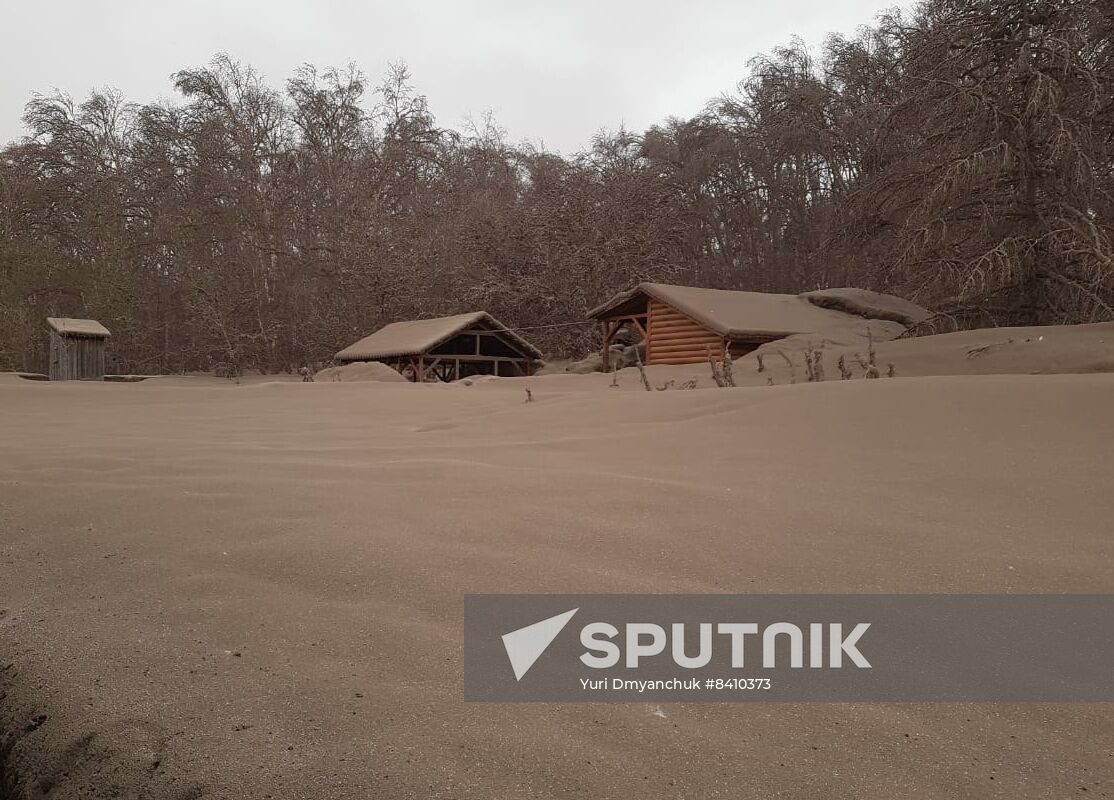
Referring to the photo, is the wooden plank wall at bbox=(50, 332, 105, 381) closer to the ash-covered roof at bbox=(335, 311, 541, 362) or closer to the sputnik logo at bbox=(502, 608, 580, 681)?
the ash-covered roof at bbox=(335, 311, 541, 362)

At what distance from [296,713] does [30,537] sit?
222 centimetres

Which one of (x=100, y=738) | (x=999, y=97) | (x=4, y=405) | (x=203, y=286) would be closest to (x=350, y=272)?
(x=203, y=286)

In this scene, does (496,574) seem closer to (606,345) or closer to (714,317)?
(714,317)

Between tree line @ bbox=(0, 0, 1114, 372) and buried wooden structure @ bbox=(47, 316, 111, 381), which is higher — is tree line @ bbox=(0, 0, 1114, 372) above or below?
above

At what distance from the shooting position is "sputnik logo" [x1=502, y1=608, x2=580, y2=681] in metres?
1.95

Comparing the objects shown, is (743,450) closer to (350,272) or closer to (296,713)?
(296,713)

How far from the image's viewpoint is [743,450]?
4746 millimetres

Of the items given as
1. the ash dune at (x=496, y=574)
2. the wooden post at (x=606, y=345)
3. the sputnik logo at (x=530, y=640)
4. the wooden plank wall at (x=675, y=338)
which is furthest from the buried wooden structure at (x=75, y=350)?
the sputnik logo at (x=530, y=640)

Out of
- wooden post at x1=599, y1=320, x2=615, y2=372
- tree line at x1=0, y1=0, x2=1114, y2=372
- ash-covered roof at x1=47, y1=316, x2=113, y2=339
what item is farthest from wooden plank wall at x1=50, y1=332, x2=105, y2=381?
wooden post at x1=599, y1=320, x2=615, y2=372

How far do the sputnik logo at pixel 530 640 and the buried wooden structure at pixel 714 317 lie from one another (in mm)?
14622

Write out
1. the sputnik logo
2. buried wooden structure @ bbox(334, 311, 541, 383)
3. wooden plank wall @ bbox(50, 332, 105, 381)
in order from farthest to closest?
buried wooden structure @ bbox(334, 311, 541, 383), wooden plank wall @ bbox(50, 332, 105, 381), the sputnik logo

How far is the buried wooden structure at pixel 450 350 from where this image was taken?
20.4 meters

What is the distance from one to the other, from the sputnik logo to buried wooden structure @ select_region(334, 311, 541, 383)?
17966mm

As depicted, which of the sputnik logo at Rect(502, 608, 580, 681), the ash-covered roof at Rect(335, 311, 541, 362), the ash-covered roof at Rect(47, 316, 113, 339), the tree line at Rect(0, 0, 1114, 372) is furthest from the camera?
the tree line at Rect(0, 0, 1114, 372)
